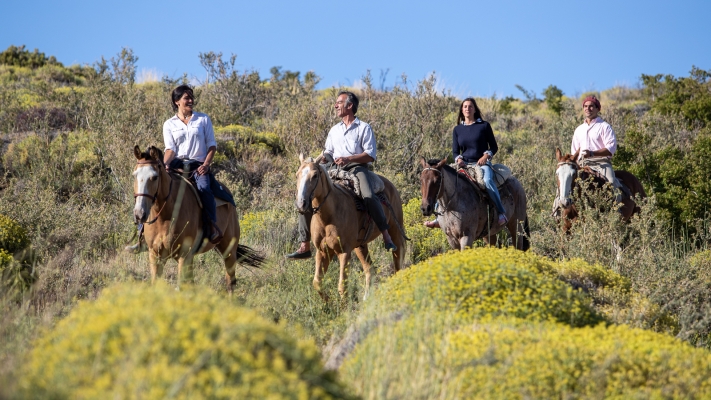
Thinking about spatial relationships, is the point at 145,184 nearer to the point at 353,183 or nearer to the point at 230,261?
the point at 230,261

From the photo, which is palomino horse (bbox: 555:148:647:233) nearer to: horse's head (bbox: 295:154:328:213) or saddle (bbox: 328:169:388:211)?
saddle (bbox: 328:169:388:211)

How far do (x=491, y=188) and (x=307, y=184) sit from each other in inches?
139

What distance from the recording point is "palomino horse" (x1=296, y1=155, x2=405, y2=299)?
8.84 metres

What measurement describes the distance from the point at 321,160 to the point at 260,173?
970 centimetres

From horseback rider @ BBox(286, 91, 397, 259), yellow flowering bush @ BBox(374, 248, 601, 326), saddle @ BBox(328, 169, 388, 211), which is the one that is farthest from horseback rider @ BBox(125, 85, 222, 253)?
yellow flowering bush @ BBox(374, 248, 601, 326)

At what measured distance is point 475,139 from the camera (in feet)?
37.5

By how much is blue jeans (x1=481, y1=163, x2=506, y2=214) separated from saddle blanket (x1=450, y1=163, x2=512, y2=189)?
6 cm

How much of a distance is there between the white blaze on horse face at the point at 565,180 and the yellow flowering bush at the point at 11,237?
8.44 metres

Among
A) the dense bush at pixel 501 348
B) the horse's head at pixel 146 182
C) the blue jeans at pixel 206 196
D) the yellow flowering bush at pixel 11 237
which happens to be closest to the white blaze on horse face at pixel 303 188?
the blue jeans at pixel 206 196

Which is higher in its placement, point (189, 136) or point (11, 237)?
point (189, 136)

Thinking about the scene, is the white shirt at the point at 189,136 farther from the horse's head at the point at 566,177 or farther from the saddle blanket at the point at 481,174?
the horse's head at the point at 566,177

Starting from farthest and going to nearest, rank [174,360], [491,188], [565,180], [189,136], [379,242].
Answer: [379,242]
[565,180]
[491,188]
[189,136]
[174,360]

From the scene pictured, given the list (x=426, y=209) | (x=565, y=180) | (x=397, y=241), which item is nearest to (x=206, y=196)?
Result: (x=426, y=209)

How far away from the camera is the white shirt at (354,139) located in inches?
402
